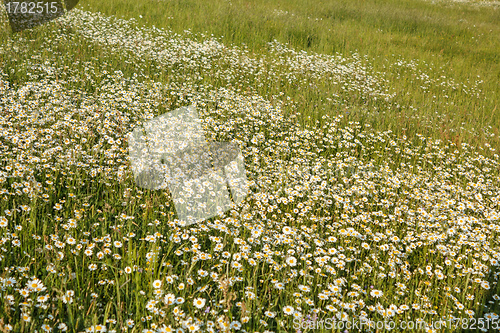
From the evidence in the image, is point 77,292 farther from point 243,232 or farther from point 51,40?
point 51,40

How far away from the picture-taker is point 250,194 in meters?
4.40

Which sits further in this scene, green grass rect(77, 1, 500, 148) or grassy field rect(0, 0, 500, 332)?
green grass rect(77, 1, 500, 148)

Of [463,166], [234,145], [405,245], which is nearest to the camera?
[405,245]

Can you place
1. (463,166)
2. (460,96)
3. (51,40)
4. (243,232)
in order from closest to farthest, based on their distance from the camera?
(243,232) < (463,166) < (51,40) < (460,96)

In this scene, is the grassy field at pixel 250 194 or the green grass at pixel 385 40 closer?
the grassy field at pixel 250 194

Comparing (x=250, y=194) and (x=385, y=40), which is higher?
(x=385, y=40)

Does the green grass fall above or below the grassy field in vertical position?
above

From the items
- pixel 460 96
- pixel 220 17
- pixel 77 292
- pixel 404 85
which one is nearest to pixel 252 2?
pixel 220 17

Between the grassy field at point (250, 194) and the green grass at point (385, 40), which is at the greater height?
the green grass at point (385, 40)

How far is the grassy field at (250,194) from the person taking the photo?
9.01ft

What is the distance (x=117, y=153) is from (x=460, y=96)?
9.17 m

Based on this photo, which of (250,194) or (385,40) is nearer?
(250,194)

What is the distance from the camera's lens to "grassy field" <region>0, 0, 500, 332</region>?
275cm

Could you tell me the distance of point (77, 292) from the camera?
270 cm
